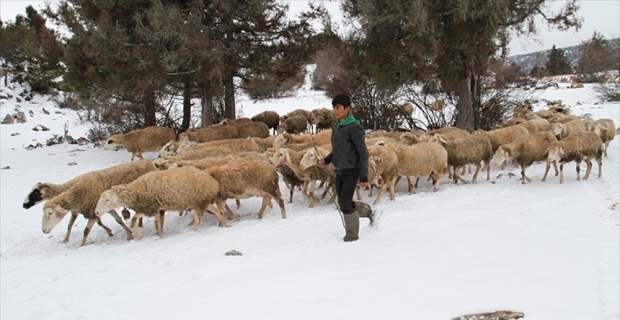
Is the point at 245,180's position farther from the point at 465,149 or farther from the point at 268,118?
the point at 268,118

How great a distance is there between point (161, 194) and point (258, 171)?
5.68 feet

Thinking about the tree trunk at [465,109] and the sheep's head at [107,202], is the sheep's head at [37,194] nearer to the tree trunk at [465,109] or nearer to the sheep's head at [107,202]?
the sheep's head at [107,202]

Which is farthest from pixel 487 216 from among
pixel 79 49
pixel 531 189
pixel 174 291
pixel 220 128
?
pixel 79 49

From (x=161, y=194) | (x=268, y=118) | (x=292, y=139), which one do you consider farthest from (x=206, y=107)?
(x=161, y=194)

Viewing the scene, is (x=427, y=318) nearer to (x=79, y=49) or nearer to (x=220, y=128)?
(x=220, y=128)

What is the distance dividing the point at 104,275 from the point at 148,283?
3.13ft

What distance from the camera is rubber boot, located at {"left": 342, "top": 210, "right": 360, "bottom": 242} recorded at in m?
6.04

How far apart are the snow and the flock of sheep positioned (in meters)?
0.47

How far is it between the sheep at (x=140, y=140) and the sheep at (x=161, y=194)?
7.56m

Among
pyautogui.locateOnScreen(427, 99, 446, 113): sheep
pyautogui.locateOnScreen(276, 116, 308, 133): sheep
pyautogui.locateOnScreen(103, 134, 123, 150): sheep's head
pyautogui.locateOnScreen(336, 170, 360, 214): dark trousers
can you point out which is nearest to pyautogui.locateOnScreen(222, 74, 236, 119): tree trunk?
pyautogui.locateOnScreen(276, 116, 308, 133): sheep

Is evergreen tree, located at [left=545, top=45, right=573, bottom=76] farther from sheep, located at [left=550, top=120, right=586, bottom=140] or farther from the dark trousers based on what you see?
the dark trousers

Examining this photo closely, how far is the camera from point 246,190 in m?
Answer: 8.09

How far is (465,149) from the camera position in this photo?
10.5 m

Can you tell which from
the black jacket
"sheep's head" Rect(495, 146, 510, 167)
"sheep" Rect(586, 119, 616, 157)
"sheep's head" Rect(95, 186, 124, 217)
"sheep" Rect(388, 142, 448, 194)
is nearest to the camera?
the black jacket
